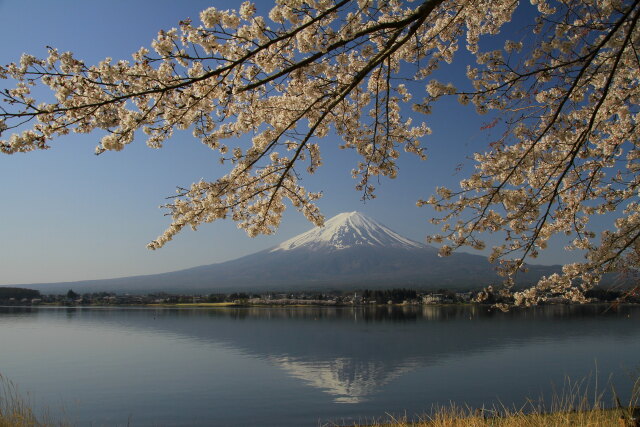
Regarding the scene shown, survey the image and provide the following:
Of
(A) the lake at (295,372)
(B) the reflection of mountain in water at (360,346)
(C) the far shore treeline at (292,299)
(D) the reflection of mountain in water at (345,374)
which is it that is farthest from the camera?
(C) the far shore treeline at (292,299)

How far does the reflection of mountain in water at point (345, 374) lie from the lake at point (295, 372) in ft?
0.12

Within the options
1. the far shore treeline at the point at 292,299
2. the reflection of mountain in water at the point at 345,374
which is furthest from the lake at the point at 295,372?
the far shore treeline at the point at 292,299

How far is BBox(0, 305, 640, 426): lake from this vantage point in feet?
33.6

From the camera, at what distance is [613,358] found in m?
16.4

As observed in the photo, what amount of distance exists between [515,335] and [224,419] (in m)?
19.9

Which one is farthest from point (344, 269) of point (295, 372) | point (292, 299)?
point (295, 372)

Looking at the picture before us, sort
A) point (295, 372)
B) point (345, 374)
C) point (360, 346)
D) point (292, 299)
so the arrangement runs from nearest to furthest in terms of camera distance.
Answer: point (345, 374) < point (295, 372) < point (360, 346) < point (292, 299)

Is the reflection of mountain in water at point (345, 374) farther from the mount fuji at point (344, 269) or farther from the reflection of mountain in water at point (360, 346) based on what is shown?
the mount fuji at point (344, 269)

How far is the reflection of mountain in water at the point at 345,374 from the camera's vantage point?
38.8ft

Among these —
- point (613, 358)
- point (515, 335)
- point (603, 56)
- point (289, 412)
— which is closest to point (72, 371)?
point (289, 412)

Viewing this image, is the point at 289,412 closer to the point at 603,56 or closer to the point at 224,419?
the point at 224,419

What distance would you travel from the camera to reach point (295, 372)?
47.6 feet

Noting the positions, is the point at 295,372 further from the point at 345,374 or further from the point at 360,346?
the point at 360,346

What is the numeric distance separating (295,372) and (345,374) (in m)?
1.69
